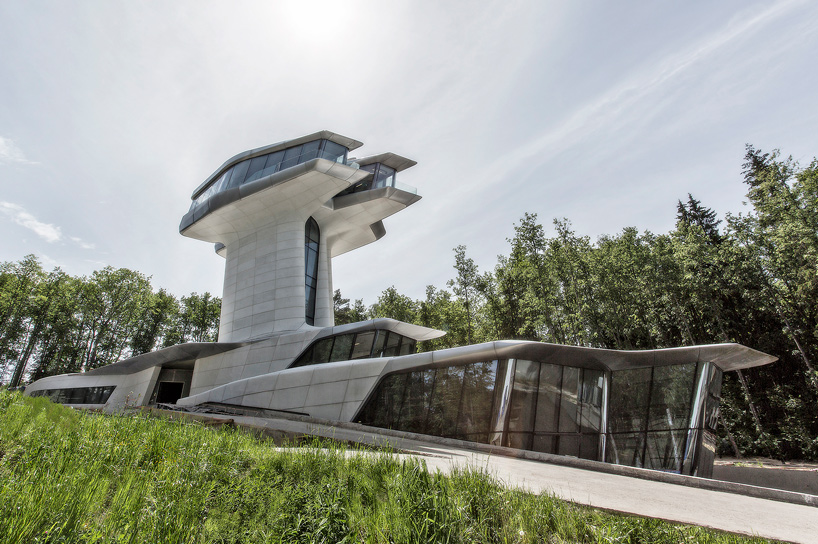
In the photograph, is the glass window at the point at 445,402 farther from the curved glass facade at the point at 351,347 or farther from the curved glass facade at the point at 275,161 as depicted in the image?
the curved glass facade at the point at 275,161

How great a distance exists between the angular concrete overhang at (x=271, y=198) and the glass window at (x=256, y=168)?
5.27ft

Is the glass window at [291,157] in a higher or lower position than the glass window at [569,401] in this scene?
higher

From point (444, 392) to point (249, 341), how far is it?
14.7 m

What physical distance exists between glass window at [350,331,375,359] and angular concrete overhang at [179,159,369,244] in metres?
10.6

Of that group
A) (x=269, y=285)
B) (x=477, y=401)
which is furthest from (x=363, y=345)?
(x=477, y=401)

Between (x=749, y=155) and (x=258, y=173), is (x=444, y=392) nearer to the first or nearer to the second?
(x=258, y=173)

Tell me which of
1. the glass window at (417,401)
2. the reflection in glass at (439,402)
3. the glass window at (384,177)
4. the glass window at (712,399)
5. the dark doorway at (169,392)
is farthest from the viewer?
the glass window at (384,177)

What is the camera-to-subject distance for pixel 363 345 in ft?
71.2

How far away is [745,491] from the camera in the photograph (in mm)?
7367

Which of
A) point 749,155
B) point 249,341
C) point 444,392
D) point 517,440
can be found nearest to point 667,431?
point 517,440

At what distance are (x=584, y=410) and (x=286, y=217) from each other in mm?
22054

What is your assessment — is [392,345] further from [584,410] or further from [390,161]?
[390,161]

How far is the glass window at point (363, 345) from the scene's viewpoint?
21.6 metres

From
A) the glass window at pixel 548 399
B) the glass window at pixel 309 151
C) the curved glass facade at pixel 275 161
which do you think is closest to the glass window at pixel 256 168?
the curved glass facade at pixel 275 161
